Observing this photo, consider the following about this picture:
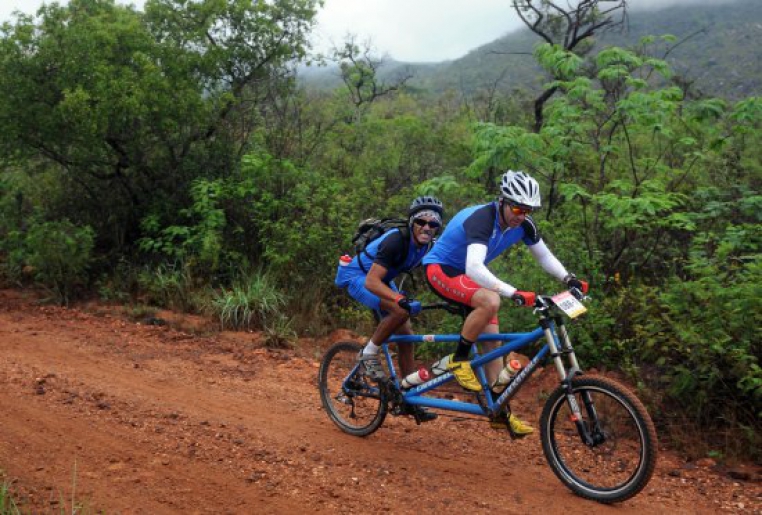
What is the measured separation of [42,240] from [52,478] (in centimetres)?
663

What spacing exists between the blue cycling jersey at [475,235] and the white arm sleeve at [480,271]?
0.31 ft

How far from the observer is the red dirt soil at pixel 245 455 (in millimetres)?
4727

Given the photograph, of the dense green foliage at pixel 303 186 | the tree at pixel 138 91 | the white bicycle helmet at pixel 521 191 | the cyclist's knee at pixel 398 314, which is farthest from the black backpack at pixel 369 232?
the tree at pixel 138 91

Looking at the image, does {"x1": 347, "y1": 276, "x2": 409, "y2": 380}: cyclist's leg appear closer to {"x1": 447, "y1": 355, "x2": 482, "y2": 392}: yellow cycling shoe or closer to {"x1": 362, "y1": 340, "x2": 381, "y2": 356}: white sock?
{"x1": 362, "y1": 340, "x2": 381, "y2": 356}: white sock

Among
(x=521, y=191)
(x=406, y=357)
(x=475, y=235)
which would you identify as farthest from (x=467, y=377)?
(x=521, y=191)

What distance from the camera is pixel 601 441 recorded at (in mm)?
4715

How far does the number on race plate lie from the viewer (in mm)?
4606

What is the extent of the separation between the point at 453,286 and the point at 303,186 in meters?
5.98

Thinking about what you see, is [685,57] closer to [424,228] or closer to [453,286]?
[424,228]

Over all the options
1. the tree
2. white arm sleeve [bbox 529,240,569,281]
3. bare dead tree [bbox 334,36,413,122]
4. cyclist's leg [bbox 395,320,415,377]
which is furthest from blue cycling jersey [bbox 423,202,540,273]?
bare dead tree [bbox 334,36,413,122]

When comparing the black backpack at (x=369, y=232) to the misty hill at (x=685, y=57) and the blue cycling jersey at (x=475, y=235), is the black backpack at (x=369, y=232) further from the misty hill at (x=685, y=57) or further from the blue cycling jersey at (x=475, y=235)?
the misty hill at (x=685, y=57)

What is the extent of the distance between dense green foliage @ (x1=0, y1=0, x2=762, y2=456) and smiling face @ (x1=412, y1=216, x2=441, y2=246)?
238 centimetres

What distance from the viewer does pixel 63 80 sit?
10367 millimetres

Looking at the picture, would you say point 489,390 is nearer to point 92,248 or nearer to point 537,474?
point 537,474
